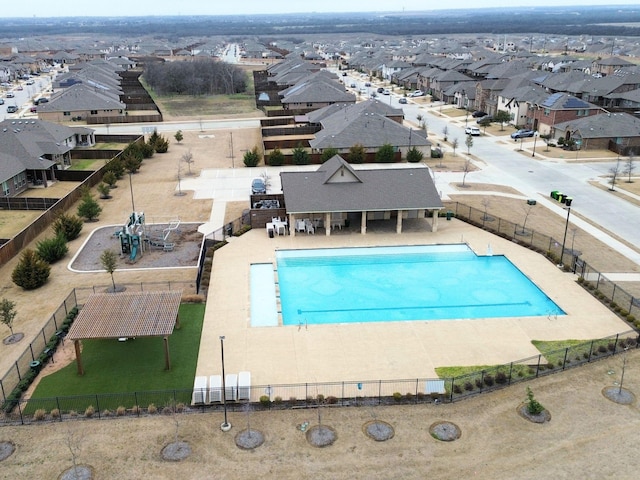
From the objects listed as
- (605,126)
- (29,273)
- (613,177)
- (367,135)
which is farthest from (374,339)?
(605,126)

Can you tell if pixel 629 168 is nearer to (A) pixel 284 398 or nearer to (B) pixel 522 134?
(B) pixel 522 134

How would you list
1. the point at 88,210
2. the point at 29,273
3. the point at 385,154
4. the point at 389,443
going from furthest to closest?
1. the point at 385,154
2. the point at 88,210
3. the point at 29,273
4. the point at 389,443

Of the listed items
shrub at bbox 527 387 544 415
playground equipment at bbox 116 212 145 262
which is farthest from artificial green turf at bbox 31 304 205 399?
shrub at bbox 527 387 544 415

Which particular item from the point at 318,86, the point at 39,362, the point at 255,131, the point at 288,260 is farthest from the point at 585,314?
the point at 318,86

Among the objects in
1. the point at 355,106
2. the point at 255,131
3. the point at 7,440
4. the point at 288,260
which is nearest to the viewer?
the point at 7,440

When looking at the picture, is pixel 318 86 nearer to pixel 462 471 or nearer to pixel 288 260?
pixel 288 260

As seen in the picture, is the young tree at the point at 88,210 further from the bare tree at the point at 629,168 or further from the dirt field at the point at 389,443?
the bare tree at the point at 629,168
